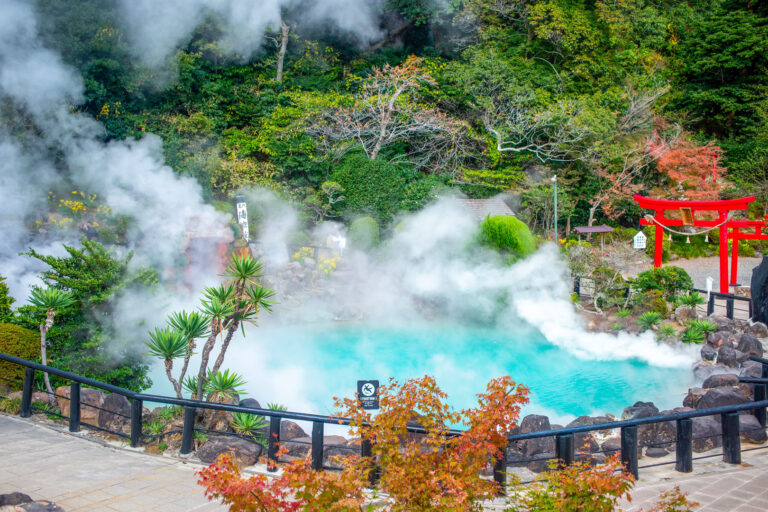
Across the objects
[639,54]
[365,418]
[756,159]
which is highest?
[639,54]

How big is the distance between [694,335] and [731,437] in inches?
250

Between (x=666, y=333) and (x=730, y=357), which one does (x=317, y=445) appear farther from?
(x=666, y=333)

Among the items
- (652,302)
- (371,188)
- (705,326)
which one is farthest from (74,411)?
(371,188)

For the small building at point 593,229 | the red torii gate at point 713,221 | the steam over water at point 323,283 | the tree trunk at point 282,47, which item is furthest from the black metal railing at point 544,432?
the tree trunk at point 282,47

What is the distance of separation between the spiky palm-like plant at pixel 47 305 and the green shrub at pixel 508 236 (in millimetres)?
9880

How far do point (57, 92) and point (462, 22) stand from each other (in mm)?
13481

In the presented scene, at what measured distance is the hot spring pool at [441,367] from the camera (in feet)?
28.5

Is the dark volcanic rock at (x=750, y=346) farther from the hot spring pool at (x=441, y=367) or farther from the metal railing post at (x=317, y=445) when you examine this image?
the metal railing post at (x=317, y=445)

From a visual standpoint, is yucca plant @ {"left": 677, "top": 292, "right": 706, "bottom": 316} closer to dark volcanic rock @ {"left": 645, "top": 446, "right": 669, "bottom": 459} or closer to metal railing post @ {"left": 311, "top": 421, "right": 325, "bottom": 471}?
dark volcanic rock @ {"left": 645, "top": 446, "right": 669, "bottom": 459}

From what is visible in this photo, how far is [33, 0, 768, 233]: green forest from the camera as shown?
17578 mm

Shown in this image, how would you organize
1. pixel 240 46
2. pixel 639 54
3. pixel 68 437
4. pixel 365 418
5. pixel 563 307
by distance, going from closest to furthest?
pixel 365 418, pixel 68 437, pixel 563 307, pixel 240 46, pixel 639 54

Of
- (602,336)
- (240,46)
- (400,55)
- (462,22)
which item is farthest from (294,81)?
(602,336)

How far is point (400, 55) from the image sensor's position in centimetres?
2208

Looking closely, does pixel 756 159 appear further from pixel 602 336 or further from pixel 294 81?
pixel 294 81
